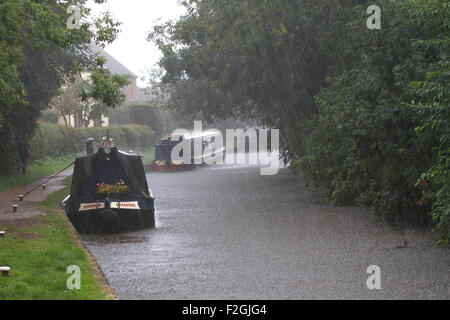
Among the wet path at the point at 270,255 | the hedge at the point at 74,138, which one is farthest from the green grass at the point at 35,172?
the wet path at the point at 270,255

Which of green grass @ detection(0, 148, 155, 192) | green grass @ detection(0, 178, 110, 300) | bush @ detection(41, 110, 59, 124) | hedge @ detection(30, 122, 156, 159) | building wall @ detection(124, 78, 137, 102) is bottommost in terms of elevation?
green grass @ detection(0, 148, 155, 192)

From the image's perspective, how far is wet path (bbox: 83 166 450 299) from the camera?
997cm

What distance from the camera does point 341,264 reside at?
11.8 m

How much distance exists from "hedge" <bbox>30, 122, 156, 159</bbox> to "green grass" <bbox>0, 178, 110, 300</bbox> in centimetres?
2337

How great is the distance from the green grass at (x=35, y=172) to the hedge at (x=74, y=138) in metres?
0.46

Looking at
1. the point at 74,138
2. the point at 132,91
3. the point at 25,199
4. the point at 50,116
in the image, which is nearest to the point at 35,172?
the point at 25,199

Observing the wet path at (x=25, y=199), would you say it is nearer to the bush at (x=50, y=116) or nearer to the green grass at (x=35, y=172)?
the green grass at (x=35, y=172)

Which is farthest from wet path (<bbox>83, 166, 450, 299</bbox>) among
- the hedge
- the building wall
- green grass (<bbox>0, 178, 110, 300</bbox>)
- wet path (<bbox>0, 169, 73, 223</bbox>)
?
the building wall

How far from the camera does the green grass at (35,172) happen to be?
28.0 metres

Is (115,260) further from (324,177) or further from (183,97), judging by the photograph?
(183,97)

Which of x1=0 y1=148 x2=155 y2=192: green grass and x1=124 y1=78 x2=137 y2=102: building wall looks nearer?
x1=0 y1=148 x2=155 y2=192: green grass

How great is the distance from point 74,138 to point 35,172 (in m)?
13.7

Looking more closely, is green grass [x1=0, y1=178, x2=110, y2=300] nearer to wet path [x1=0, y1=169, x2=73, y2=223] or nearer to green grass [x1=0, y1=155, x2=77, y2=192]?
wet path [x1=0, y1=169, x2=73, y2=223]

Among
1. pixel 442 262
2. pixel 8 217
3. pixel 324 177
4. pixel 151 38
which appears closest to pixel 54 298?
pixel 442 262
